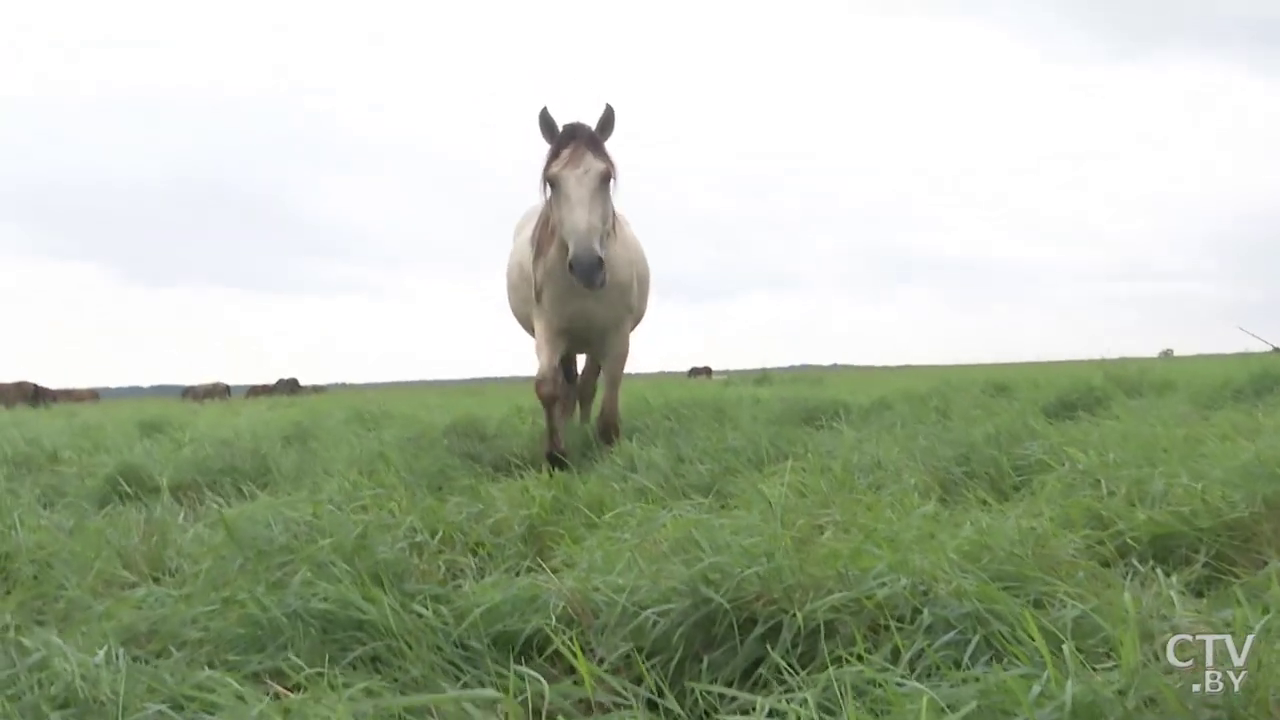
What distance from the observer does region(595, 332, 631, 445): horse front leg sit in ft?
16.7

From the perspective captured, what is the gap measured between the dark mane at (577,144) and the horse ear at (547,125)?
0.29 metres

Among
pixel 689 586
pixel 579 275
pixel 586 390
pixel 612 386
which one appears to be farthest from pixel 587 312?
pixel 689 586

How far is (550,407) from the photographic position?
4.80 metres

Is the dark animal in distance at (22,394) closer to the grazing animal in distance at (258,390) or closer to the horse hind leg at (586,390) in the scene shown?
the grazing animal in distance at (258,390)

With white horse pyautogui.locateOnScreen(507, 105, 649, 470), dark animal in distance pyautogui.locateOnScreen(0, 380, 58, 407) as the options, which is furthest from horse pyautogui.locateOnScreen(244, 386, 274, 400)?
white horse pyautogui.locateOnScreen(507, 105, 649, 470)

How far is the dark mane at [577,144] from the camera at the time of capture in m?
4.66

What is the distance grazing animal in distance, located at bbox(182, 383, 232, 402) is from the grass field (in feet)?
76.4

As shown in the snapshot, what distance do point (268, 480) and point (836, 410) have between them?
10.8 ft

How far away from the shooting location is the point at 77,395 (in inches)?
1126

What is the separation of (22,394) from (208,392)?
446 centimetres

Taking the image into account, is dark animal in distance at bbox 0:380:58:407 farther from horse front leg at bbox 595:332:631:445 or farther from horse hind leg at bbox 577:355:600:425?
horse front leg at bbox 595:332:631:445

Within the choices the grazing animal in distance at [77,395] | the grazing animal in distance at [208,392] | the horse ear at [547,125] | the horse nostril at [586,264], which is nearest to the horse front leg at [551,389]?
the horse nostril at [586,264]

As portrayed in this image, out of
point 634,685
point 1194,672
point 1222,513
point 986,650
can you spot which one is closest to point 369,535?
point 634,685

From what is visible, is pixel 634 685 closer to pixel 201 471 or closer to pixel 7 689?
pixel 7 689
